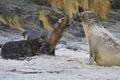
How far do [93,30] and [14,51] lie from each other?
219cm

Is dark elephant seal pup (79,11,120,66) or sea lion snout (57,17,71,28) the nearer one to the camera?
dark elephant seal pup (79,11,120,66)

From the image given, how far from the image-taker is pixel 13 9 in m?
15.2

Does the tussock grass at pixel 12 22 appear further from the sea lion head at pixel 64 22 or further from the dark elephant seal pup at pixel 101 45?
the dark elephant seal pup at pixel 101 45

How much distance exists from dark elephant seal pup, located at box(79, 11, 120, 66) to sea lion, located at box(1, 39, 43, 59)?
174cm

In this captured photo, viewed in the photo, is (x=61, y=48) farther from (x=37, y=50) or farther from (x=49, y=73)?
(x=49, y=73)

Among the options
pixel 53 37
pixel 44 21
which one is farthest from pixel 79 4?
pixel 53 37

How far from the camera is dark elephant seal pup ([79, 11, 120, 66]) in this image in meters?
7.76

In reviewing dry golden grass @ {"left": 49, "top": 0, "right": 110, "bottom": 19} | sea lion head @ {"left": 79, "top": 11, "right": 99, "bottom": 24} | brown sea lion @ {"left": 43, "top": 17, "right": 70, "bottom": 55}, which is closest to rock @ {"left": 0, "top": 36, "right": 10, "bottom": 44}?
brown sea lion @ {"left": 43, "top": 17, "right": 70, "bottom": 55}

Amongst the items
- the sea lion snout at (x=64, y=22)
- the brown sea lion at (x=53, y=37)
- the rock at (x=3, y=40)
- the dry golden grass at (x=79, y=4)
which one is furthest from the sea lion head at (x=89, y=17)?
the dry golden grass at (x=79, y=4)

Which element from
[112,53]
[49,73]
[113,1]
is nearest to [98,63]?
[112,53]

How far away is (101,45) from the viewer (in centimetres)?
803

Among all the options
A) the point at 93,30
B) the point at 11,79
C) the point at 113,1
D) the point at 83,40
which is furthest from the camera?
the point at 113,1

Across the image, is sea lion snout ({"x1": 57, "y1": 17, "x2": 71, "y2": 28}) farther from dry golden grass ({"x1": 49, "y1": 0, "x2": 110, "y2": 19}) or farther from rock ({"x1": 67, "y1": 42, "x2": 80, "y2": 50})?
dry golden grass ({"x1": 49, "y1": 0, "x2": 110, "y2": 19})

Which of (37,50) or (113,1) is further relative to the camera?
(113,1)
